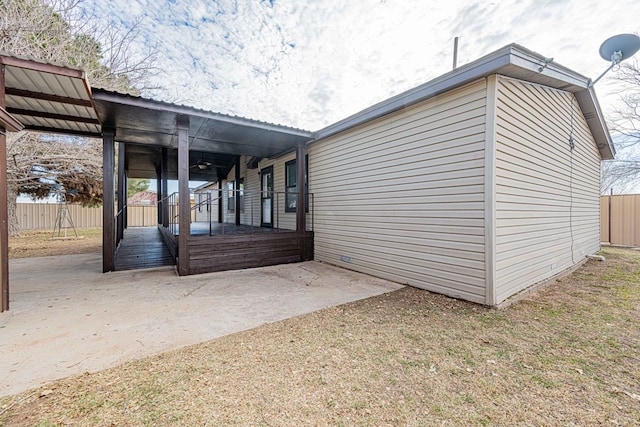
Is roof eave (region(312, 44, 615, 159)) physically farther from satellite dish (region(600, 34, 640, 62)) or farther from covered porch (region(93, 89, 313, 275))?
covered porch (region(93, 89, 313, 275))

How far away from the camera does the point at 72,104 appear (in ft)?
14.4

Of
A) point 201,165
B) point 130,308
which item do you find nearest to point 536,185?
point 130,308

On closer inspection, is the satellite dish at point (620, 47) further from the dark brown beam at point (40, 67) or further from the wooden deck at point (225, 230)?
the dark brown beam at point (40, 67)

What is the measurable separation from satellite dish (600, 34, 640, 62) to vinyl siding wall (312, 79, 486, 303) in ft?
8.91

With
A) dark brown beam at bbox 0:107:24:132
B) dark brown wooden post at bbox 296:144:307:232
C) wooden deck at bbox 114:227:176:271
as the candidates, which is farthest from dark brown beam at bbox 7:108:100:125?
dark brown wooden post at bbox 296:144:307:232

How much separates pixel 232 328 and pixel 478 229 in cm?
332

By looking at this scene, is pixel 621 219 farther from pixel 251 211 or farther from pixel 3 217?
pixel 3 217

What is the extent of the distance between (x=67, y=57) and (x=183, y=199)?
697 centimetres

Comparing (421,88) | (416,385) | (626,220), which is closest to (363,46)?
(421,88)

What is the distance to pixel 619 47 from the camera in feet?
13.7

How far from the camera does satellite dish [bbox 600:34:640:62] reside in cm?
407

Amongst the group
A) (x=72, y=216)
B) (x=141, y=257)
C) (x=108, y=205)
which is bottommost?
(x=141, y=257)

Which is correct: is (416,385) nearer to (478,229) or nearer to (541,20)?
(478,229)

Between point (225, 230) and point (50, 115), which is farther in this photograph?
point (225, 230)
